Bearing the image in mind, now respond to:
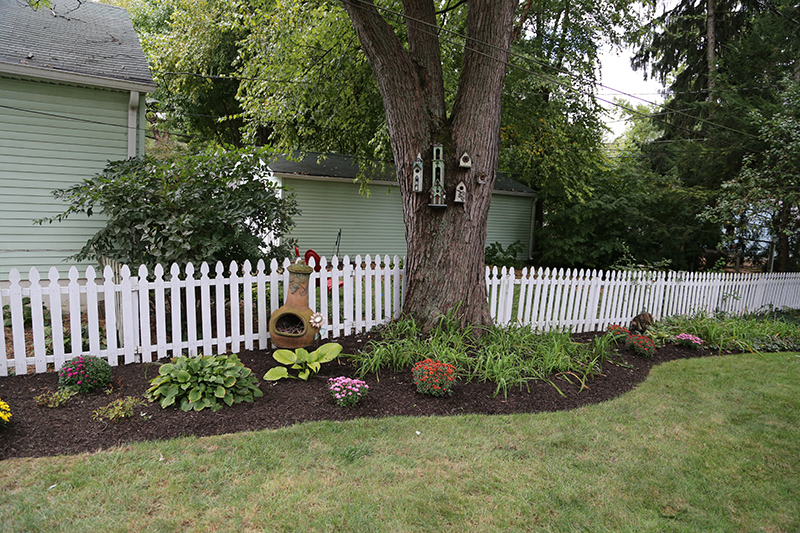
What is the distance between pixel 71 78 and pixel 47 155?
1.20 m

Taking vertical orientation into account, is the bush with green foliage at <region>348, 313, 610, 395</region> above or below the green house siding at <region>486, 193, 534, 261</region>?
below

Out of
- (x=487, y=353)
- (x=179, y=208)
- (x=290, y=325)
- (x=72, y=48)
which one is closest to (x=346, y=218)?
(x=72, y=48)

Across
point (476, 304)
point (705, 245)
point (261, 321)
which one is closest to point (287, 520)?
point (261, 321)

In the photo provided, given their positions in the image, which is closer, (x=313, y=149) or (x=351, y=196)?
(x=313, y=149)

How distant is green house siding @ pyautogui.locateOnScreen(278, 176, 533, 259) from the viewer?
12.5 m

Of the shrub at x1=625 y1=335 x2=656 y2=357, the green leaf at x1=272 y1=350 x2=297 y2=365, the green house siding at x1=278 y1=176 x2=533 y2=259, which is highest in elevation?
the green house siding at x1=278 y1=176 x2=533 y2=259

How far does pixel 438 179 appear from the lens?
4.98m

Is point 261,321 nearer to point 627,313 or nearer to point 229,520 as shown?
point 229,520

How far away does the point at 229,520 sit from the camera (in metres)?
2.29

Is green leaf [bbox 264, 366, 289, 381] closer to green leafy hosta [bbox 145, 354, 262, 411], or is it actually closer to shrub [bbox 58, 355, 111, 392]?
green leafy hosta [bbox 145, 354, 262, 411]

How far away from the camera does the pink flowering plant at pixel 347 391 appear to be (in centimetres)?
361

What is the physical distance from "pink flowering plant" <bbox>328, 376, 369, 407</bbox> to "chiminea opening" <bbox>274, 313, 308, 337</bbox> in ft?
3.38

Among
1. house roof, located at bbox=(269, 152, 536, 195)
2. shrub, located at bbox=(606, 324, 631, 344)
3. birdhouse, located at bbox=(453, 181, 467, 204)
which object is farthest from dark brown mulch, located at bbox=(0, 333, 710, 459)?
house roof, located at bbox=(269, 152, 536, 195)

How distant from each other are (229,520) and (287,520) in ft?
0.95
